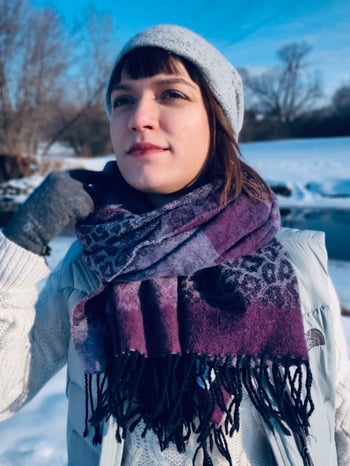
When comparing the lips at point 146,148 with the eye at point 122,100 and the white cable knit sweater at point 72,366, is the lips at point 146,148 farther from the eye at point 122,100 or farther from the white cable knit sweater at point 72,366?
the white cable knit sweater at point 72,366

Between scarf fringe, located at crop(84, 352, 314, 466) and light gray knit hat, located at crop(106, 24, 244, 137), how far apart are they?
707 mm

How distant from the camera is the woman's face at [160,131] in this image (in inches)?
43.1

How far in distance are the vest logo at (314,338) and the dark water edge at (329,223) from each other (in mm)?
5265

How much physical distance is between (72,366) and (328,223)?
8535mm

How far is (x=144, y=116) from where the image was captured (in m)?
1.09

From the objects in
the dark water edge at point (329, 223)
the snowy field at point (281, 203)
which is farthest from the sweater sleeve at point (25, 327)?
the dark water edge at point (329, 223)

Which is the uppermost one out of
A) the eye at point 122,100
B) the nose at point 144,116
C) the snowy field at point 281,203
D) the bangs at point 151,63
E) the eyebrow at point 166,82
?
the bangs at point 151,63

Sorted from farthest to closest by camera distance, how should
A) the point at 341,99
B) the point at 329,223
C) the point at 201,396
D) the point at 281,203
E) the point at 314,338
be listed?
the point at 341,99 < the point at 281,203 < the point at 329,223 < the point at 314,338 < the point at 201,396

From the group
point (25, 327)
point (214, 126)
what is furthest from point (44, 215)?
point (214, 126)

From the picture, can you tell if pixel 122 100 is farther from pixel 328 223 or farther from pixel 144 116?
pixel 328 223

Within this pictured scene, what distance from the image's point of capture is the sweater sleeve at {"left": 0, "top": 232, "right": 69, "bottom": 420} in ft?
3.43

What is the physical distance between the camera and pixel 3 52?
1850cm

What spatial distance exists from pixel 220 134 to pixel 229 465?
0.87 m

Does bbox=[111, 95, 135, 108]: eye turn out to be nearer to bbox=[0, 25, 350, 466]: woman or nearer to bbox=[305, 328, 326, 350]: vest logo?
bbox=[0, 25, 350, 466]: woman
